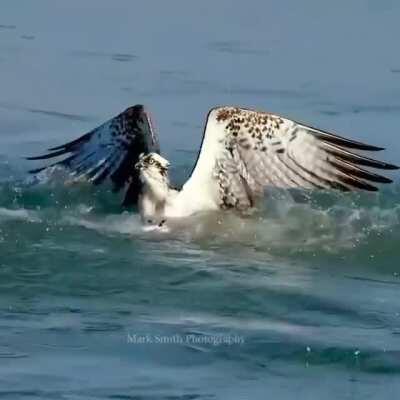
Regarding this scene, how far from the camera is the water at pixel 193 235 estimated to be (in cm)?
793

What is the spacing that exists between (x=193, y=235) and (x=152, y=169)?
1.71ft

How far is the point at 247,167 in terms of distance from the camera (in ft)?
36.8

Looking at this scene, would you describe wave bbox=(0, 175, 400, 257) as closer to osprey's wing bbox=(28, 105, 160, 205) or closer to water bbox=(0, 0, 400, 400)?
water bbox=(0, 0, 400, 400)

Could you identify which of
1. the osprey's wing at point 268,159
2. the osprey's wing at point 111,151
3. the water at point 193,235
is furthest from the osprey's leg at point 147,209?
the osprey's wing at point 111,151

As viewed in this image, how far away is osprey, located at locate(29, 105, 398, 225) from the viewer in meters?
11.0

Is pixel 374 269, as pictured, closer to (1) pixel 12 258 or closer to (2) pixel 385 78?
(1) pixel 12 258

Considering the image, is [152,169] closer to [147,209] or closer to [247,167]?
[147,209]

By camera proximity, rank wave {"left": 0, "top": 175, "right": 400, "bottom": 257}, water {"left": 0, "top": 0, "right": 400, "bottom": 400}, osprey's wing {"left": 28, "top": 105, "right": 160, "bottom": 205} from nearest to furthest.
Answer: water {"left": 0, "top": 0, "right": 400, "bottom": 400} < wave {"left": 0, "top": 175, "right": 400, "bottom": 257} < osprey's wing {"left": 28, "top": 105, "right": 160, "bottom": 205}

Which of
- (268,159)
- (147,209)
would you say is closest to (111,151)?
(147,209)

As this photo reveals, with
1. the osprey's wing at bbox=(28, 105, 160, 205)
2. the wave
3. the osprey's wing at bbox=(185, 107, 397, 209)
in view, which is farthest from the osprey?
the osprey's wing at bbox=(28, 105, 160, 205)

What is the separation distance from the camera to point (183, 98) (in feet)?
46.0

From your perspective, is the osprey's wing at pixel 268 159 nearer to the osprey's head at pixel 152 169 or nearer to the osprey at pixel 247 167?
the osprey at pixel 247 167

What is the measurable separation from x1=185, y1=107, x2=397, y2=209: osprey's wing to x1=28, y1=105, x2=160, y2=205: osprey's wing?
1.95 ft

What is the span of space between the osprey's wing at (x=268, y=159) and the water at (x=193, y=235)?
0.19m
